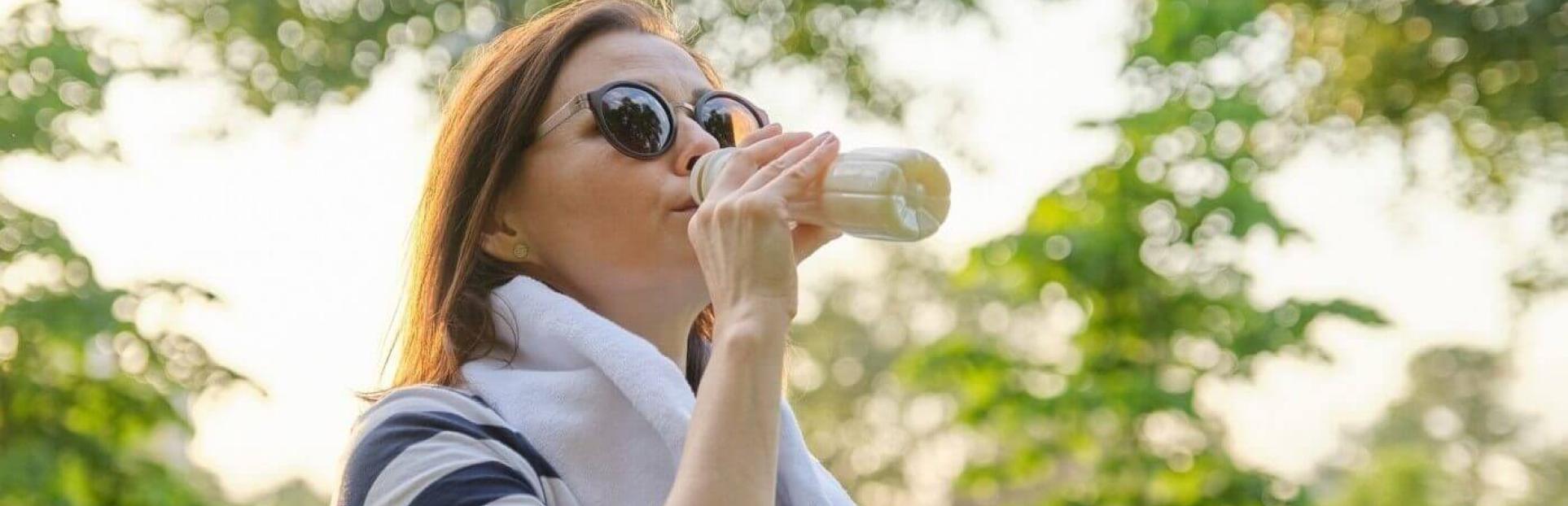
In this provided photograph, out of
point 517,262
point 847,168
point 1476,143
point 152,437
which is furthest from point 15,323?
point 1476,143

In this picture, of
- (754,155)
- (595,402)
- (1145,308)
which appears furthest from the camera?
(1145,308)

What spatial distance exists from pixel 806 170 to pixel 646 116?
225 mm

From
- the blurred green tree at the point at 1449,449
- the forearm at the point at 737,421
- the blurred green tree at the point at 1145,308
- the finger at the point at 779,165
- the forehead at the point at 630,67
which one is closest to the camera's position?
the forearm at the point at 737,421

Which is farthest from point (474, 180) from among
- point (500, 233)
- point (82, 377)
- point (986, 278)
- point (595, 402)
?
point (986, 278)

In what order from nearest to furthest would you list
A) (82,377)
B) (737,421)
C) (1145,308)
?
(737,421) < (82,377) < (1145,308)

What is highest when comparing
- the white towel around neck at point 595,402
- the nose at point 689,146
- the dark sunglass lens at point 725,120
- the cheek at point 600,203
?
the dark sunglass lens at point 725,120

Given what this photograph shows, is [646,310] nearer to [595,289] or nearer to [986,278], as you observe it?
[595,289]

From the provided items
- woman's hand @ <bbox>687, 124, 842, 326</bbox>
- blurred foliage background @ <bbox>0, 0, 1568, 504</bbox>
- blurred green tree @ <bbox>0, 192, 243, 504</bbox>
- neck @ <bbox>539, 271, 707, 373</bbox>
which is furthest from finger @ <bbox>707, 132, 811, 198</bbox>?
blurred green tree @ <bbox>0, 192, 243, 504</bbox>

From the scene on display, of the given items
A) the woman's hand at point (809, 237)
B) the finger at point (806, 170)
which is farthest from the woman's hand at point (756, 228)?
the woman's hand at point (809, 237)

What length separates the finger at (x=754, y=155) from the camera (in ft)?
4.15

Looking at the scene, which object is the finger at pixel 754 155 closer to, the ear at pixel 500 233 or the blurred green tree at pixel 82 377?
the ear at pixel 500 233

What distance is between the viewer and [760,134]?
4.36 feet

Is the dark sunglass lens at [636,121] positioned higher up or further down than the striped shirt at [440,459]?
higher up

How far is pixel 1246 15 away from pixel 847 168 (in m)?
4.05
